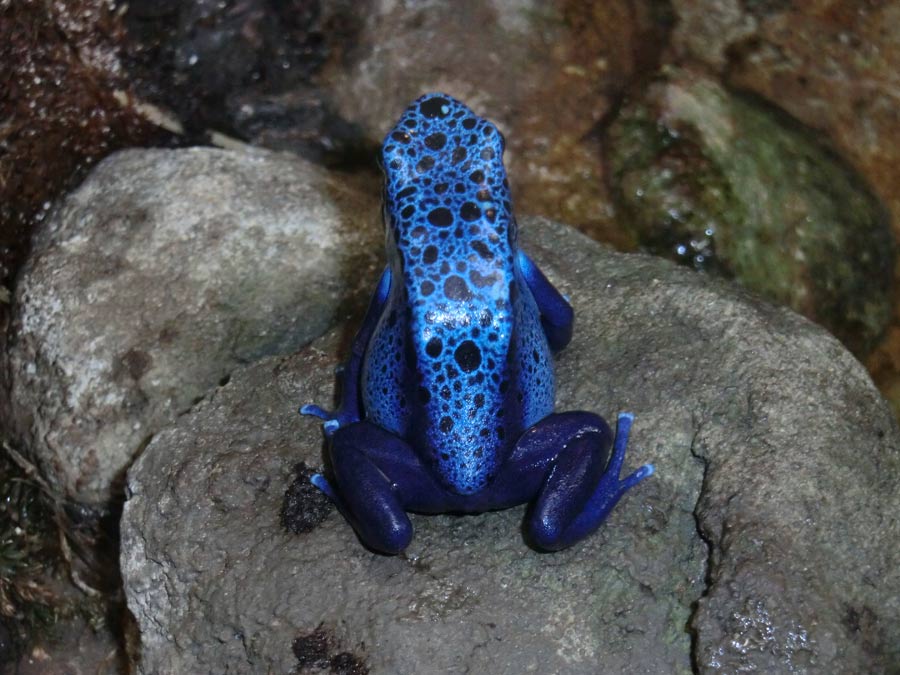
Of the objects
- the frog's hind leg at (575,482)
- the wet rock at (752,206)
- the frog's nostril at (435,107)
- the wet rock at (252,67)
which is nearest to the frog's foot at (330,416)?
the frog's hind leg at (575,482)

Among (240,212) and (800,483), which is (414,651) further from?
(240,212)

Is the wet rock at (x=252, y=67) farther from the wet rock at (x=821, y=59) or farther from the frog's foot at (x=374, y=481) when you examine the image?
the frog's foot at (x=374, y=481)

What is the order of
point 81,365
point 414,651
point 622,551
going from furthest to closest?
point 81,365 < point 622,551 < point 414,651

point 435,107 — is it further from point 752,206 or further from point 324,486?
point 752,206

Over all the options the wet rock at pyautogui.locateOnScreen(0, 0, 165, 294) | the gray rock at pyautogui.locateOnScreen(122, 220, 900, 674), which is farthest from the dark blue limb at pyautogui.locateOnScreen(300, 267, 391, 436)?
the wet rock at pyautogui.locateOnScreen(0, 0, 165, 294)

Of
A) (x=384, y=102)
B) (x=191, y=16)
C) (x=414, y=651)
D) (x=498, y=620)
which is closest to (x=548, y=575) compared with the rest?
(x=498, y=620)

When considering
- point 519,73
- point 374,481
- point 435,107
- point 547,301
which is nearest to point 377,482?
point 374,481
